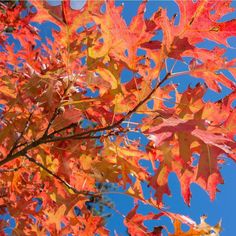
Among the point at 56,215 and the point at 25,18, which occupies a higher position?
the point at 25,18

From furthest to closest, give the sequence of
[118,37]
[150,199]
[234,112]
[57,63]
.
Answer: [57,63] < [150,199] < [234,112] < [118,37]

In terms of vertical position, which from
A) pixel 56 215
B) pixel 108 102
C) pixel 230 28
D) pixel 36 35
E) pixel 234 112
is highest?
pixel 36 35

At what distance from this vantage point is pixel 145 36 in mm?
1499

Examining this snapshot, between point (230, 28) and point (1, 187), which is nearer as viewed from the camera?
point (230, 28)

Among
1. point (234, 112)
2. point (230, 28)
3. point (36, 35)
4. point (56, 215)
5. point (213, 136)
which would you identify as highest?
point (36, 35)

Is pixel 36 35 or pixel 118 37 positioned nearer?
pixel 118 37

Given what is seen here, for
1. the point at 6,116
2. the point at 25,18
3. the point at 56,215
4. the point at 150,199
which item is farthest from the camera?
the point at 25,18

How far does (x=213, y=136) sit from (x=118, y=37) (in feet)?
1.60

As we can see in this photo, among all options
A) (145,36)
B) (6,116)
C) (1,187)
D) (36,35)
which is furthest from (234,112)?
(36,35)

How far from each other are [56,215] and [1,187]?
70 centimetres

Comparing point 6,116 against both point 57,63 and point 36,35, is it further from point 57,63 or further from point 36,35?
point 36,35

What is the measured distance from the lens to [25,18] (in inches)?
162

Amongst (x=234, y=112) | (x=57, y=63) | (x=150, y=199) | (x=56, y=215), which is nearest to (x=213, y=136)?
(x=234, y=112)

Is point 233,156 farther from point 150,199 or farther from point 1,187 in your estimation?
point 1,187
